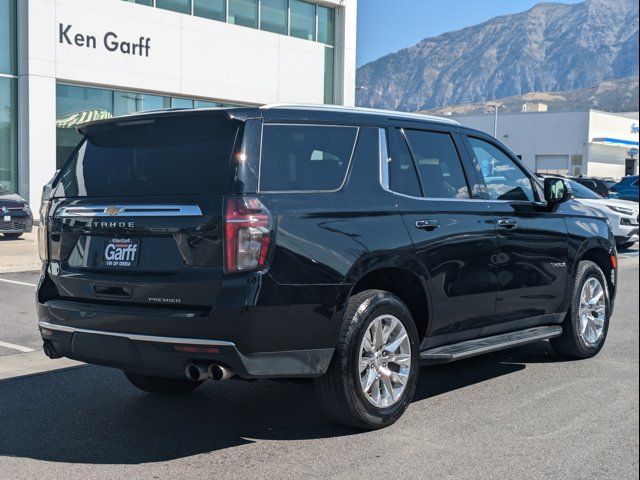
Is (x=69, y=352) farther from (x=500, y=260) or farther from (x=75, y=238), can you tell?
(x=500, y=260)

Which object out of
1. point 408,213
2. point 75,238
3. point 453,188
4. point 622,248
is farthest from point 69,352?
point 622,248

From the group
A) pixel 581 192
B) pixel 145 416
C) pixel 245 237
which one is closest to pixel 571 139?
pixel 581 192

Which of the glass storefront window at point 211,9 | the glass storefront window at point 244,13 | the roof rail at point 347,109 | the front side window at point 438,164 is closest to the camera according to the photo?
the roof rail at point 347,109

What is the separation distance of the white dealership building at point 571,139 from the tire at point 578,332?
194ft

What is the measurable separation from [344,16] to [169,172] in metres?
25.4

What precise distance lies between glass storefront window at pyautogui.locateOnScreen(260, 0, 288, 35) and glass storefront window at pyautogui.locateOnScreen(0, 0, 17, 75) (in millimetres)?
8287

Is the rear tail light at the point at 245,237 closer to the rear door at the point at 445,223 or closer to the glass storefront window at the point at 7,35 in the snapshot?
the rear door at the point at 445,223

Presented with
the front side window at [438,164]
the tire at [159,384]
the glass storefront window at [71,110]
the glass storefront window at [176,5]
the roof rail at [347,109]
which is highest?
the glass storefront window at [176,5]

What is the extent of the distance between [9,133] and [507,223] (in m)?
19.2

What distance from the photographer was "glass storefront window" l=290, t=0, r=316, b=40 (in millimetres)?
27891

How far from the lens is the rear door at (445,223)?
17.5 ft

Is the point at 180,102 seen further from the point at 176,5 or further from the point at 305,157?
the point at 305,157

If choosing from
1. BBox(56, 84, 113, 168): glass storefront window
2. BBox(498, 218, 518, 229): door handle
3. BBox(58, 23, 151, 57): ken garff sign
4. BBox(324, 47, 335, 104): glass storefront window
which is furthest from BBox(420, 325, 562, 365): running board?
BBox(324, 47, 335, 104): glass storefront window

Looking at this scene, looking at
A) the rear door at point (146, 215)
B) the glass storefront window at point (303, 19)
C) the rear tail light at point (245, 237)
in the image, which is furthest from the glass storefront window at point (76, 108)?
the rear tail light at point (245, 237)
